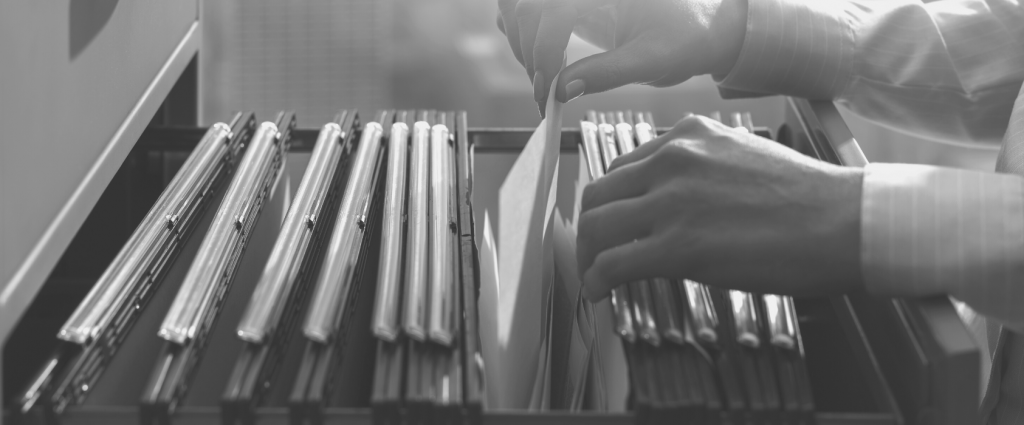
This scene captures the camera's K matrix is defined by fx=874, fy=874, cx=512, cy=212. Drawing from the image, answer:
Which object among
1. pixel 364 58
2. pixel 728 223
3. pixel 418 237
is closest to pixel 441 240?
pixel 418 237

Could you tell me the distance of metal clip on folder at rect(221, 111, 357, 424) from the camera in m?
0.28

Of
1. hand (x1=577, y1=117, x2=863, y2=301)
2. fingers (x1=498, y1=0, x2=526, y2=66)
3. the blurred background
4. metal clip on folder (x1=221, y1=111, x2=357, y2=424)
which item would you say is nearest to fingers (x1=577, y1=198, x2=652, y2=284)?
hand (x1=577, y1=117, x2=863, y2=301)

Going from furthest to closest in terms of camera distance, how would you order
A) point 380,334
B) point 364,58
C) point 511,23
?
1. point 364,58
2. point 511,23
3. point 380,334

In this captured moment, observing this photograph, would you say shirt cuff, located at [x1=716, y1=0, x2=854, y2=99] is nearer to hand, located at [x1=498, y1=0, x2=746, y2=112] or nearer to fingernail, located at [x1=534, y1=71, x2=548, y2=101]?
hand, located at [x1=498, y1=0, x2=746, y2=112]

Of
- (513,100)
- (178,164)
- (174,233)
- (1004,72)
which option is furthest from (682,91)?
(174,233)

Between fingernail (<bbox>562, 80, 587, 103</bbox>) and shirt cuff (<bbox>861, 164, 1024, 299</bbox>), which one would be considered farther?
fingernail (<bbox>562, 80, 587, 103</bbox>)

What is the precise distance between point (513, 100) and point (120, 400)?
100 inches

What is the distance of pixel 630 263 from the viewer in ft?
1.08

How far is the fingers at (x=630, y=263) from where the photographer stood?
33 centimetres

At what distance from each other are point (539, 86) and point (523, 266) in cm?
18

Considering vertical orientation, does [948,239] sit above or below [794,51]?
below

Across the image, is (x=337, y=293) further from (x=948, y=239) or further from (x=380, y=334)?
(x=948, y=239)

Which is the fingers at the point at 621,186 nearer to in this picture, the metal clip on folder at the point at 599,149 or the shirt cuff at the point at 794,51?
the metal clip on folder at the point at 599,149

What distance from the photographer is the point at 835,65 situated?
22.2 inches
